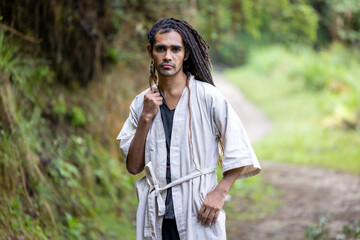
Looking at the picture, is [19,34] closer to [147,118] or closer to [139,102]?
[139,102]

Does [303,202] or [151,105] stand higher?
[151,105]

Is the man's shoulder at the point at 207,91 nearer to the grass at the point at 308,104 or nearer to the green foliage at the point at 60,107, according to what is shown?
the green foliage at the point at 60,107

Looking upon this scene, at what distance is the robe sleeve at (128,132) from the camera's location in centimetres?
257

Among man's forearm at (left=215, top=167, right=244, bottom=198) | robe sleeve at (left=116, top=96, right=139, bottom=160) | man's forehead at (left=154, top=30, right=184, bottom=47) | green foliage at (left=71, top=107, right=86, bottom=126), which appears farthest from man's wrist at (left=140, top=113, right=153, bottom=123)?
green foliage at (left=71, top=107, right=86, bottom=126)

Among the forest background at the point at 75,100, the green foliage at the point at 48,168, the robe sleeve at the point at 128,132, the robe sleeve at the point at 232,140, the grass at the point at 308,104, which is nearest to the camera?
the robe sleeve at the point at 232,140

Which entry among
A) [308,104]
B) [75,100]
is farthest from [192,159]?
[308,104]

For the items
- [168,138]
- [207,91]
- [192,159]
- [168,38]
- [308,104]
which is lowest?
[308,104]

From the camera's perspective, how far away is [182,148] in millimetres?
2424

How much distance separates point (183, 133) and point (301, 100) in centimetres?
1452

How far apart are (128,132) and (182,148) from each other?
0.36 m

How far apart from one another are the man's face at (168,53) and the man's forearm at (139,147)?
0.88 feet

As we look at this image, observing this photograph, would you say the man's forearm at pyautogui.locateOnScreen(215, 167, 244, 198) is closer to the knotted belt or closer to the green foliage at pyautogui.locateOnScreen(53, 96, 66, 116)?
the knotted belt

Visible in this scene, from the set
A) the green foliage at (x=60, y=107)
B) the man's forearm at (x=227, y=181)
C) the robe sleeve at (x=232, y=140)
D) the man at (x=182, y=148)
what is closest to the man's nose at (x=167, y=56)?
the man at (x=182, y=148)

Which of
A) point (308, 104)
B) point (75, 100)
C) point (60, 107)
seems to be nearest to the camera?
point (60, 107)
